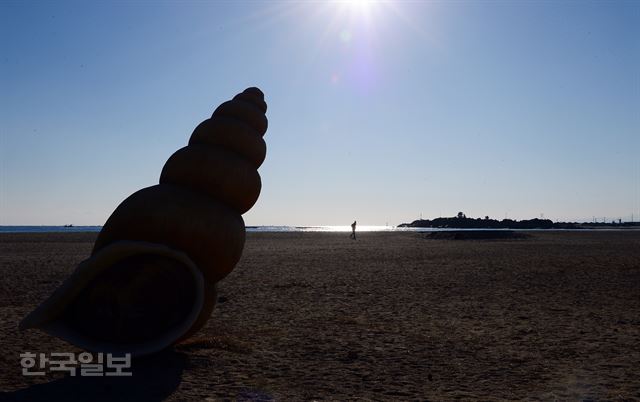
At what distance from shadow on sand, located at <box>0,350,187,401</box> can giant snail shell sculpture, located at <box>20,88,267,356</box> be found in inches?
11.7

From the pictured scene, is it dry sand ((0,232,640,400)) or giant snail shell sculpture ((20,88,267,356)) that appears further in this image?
giant snail shell sculpture ((20,88,267,356))

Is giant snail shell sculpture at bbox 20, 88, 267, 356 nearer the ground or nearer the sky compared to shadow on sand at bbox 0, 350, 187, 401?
nearer the sky

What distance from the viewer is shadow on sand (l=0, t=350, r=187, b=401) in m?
5.38

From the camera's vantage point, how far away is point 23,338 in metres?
8.15

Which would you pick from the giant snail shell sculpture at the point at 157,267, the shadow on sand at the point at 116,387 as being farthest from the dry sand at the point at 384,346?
the giant snail shell sculpture at the point at 157,267

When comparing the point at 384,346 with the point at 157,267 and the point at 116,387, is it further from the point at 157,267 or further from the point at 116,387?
the point at 116,387

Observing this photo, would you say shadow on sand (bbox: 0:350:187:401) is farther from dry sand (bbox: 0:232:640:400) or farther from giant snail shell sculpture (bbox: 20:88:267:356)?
giant snail shell sculpture (bbox: 20:88:267:356)

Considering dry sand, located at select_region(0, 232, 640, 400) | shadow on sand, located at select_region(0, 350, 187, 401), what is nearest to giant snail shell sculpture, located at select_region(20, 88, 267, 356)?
shadow on sand, located at select_region(0, 350, 187, 401)

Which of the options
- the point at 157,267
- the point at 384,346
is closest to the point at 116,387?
the point at 157,267

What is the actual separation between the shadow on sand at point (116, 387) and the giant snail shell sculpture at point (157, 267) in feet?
0.97

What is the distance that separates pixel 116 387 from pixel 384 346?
12.4ft

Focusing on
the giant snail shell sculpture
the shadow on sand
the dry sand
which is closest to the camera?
the shadow on sand

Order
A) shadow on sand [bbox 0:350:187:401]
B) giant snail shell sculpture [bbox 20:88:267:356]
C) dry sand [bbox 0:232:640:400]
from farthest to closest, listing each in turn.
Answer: giant snail shell sculpture [bbox 20:88:267:356], dry sand [bbox 0:232:640:400], shadow on sand [bbox 0:350:187:401]

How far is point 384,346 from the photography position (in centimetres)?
777
